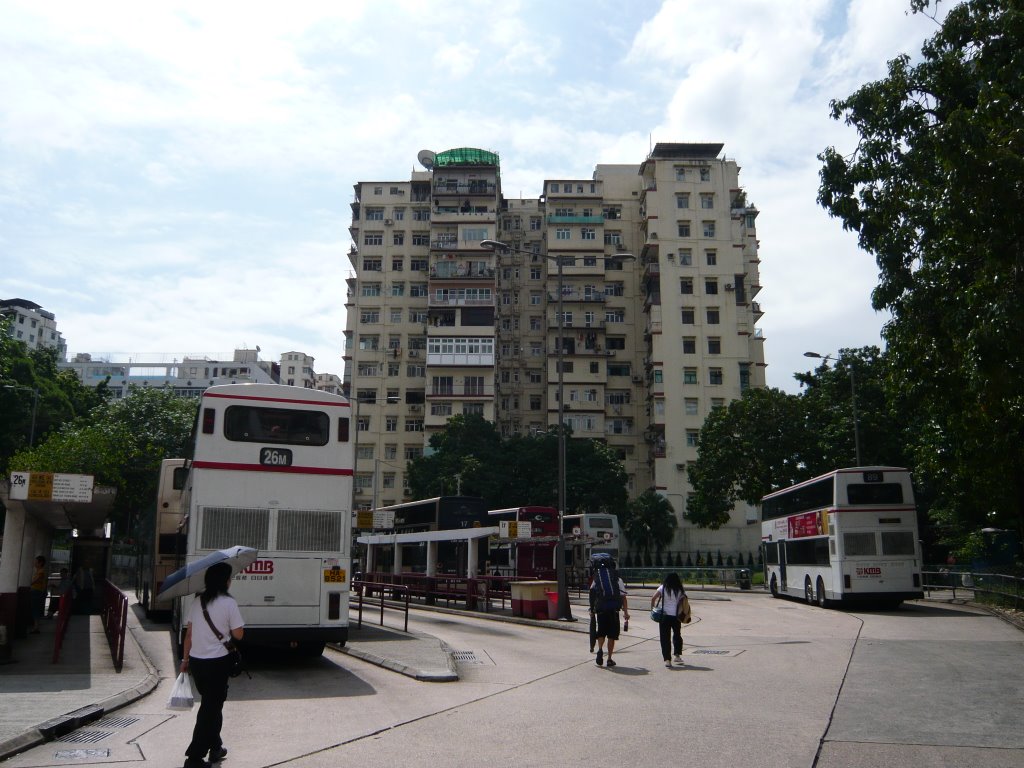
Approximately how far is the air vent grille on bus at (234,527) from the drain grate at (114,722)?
3699 millimetres

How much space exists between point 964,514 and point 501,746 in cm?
3720

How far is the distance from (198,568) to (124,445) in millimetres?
46310

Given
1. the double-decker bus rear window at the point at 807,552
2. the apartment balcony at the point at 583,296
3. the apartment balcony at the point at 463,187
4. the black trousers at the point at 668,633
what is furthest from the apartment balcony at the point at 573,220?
the black trousers at the point at 668,633

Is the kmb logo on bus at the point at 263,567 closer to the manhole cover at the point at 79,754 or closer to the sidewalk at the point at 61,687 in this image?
the sidewalk at the point at 61,687

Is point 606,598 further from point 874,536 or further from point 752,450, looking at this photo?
point 752,450

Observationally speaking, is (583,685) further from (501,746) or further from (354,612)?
(354,612)

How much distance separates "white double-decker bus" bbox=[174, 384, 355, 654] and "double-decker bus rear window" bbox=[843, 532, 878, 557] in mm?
17580

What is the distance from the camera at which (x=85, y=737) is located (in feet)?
29.4

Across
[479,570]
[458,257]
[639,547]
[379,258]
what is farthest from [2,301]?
[479,570]

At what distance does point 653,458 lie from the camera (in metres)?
75.1

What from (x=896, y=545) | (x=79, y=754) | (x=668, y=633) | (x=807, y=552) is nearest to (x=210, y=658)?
(x=79, y=754)

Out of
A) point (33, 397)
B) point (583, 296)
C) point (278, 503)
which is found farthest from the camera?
point (583, 296)

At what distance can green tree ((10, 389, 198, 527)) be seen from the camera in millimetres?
43750

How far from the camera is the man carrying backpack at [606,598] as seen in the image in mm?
14211
